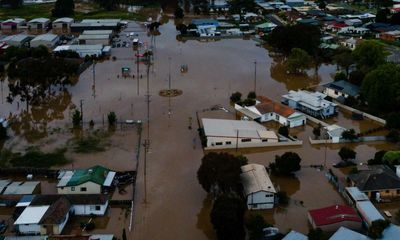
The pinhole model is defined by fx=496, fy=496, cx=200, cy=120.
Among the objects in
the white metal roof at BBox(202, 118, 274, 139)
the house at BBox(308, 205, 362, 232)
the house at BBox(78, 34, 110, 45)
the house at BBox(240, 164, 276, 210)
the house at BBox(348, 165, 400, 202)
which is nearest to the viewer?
the house at BBox(308, 205, 362, 232)

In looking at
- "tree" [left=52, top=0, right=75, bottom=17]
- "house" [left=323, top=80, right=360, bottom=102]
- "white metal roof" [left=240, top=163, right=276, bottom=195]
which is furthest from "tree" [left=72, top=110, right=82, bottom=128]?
"tree" [left=52, top=0, right=75, bottom=17]

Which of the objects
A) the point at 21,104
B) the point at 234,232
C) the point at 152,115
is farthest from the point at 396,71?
the point at 21,104

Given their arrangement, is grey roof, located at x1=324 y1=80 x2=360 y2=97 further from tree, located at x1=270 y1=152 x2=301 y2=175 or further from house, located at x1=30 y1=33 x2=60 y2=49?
house, located at x1=30 y1=33 x2=60 y2=49

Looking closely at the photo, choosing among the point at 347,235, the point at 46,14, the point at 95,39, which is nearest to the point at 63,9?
the point at 46,14

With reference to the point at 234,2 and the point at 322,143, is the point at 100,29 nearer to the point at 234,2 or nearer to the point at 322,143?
the point at 234,2

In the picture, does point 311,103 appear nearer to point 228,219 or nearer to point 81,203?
point 228,219
